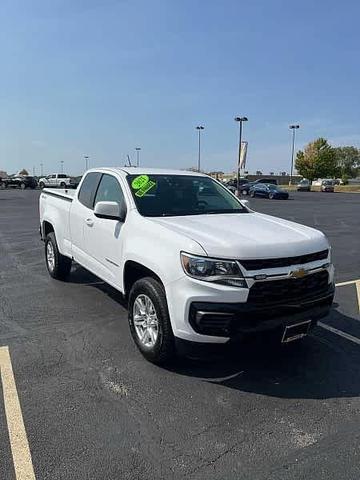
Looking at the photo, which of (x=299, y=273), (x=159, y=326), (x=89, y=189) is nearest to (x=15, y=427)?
(x=159, y=326)

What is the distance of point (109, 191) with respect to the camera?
17.7 feet

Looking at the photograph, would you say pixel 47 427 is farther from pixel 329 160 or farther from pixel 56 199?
pixel 329 160

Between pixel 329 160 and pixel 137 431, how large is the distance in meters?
90.2

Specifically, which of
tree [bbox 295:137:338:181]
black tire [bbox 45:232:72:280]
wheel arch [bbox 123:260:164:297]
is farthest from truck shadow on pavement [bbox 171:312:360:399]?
tree [bbox 295:137:338:181]

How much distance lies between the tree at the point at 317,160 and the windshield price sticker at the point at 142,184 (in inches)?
3426

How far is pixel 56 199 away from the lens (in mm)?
7105

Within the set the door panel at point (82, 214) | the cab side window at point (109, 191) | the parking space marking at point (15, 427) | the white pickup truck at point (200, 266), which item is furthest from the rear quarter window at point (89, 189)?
the parking space marking at point (15, 427)

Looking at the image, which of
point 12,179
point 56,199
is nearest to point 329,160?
point 12,179

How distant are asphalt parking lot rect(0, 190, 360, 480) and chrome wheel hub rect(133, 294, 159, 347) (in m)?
0.23

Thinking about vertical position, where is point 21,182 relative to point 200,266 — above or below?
below

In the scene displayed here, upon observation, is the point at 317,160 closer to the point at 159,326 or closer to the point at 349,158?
the point at 349,158

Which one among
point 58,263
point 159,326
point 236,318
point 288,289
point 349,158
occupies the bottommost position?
point 58,263

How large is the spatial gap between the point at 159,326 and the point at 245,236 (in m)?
1.08

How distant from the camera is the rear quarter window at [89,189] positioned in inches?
229
